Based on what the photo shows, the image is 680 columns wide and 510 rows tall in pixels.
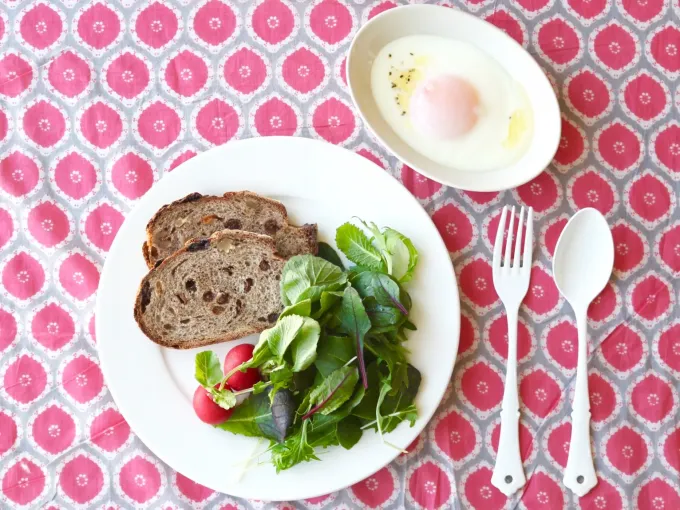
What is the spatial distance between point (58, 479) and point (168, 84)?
0.98m

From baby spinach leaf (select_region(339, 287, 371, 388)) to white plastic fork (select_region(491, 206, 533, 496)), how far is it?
0.37 meters

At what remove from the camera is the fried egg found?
1.58 m

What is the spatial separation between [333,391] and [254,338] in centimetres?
28

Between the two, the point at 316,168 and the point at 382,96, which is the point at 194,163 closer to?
the point at 316,168

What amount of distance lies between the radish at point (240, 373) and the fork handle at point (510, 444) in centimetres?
57

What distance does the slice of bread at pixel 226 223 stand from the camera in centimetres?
152

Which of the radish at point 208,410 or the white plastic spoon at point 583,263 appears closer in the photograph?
the radish at point 208,410

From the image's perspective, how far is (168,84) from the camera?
5.38 feet

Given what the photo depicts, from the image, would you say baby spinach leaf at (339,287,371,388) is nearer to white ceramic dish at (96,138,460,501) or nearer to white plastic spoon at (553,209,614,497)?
white ceramic dish at (96,138,460,501)

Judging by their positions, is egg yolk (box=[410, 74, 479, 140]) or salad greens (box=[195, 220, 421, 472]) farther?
egg yolk (box=[410, 74, 479, 140])

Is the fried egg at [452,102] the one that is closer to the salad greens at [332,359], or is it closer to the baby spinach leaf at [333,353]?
the salad greens at [332,359]

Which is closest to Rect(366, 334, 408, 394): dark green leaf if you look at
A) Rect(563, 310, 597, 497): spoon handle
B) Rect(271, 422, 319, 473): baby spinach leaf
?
Rect(271, 422, 319, 473): baby spinach leaf

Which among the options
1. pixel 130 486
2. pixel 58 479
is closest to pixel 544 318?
pixel 130 486

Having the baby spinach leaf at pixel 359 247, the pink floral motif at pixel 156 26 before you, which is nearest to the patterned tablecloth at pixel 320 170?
the pink floral motif at pixel 156 26
